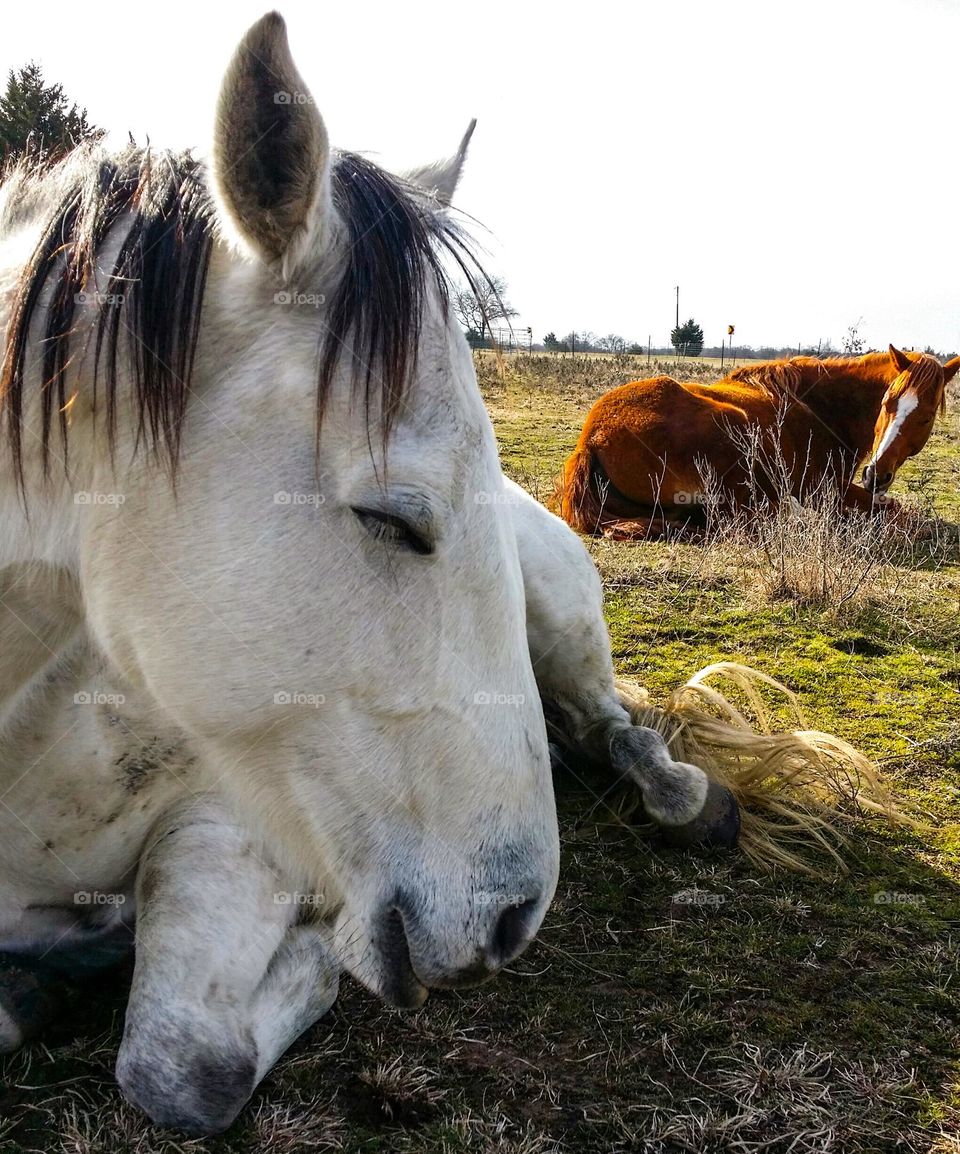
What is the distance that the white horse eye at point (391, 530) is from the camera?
1.67m

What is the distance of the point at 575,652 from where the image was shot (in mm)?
3613

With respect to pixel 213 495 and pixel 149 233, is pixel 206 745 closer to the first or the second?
pixel 213 495

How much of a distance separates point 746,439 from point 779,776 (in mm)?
4682

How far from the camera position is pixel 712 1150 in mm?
1936

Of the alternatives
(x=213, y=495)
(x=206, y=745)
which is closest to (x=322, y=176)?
(x=213, y=495)

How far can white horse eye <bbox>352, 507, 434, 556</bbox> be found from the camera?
167 cm
